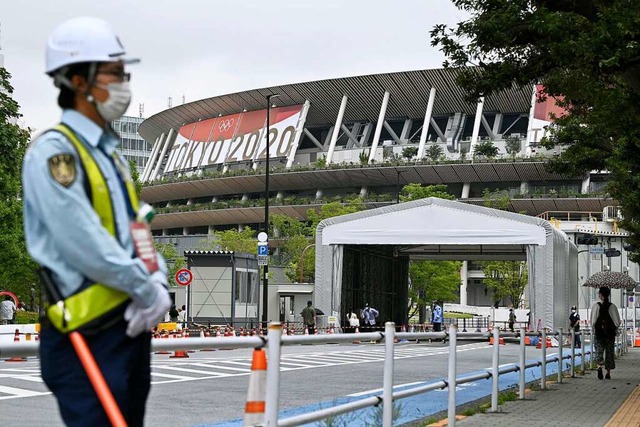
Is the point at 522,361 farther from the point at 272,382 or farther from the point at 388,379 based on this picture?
the point at 272,382

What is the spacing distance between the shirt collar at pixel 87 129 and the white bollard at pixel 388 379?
5.45 metres

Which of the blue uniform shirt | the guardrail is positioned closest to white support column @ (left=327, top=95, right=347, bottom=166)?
the guardrail

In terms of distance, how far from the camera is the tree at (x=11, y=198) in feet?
122

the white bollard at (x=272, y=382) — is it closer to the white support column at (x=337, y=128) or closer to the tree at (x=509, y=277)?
the tree at (x=509, y=277)

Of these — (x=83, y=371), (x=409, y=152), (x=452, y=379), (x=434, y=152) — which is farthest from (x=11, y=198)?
(x=409, y=152)

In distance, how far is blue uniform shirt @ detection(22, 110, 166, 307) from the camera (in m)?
3.80

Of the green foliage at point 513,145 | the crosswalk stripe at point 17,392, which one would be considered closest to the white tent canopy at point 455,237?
the crosswalk stripe at point 17,392

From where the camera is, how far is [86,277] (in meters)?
3.94

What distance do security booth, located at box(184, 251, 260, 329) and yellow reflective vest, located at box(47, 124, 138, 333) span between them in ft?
129

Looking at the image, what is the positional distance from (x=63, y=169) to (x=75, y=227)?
20cm

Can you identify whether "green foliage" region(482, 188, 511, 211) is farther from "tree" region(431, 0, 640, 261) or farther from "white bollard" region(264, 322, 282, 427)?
"white bollard" region(264, 322, 282, 427)

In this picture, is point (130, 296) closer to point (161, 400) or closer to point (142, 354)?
point (142, 354)

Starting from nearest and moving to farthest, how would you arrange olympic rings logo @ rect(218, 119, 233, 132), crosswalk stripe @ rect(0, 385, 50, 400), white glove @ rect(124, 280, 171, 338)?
white glove @ rect(124, 280, 171, 338) → crosswalk stripe @ rect(0, 385, 50, 400) → olympic rings logo @ rect(218, 119, 233, 132)

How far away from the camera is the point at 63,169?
381 cm
